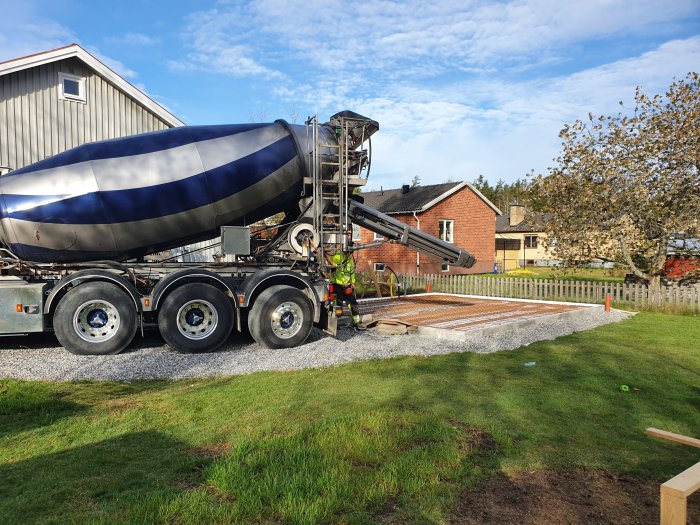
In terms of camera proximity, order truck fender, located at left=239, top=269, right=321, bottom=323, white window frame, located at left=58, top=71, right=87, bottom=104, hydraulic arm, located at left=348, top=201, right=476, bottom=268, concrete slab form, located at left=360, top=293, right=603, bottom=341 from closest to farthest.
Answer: truck fender, located at left=239, top=269, right=321, bottom=323 → concrete slab form, located at left=360, top=293, right=603, bottom=341 → hydraulic arm, located at left=348, top=201, right=476, bottom=268 → white window frame, located at left=58, top=71, right=87, bottom=104

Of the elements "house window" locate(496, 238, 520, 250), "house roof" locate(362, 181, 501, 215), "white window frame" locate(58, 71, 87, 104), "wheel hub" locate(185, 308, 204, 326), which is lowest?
"wheel hub" locate(185, 308, 204, 326)

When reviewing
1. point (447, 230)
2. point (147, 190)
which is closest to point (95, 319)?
point (147, 190)

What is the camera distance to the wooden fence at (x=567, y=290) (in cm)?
1559

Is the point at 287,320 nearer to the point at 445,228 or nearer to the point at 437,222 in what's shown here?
the point at 437,222

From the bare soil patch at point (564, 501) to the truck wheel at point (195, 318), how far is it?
613cm

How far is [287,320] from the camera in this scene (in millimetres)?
9625

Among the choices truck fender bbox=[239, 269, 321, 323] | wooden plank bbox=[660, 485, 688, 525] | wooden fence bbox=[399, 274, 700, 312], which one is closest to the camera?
wooden plank bbox=[660, 485, 688, 525]

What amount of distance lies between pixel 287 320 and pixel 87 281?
133 inches

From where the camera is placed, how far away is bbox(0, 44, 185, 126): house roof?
13.3 m

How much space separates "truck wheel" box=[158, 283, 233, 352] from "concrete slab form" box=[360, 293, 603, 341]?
3.37 m

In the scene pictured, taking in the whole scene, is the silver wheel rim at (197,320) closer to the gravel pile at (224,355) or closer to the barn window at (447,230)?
the gravel pile at (224,355)

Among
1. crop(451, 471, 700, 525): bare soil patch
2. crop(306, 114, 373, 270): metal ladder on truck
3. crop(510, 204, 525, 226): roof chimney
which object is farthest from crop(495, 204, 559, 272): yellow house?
crop(451, 471, 700, 525): bare soil patch

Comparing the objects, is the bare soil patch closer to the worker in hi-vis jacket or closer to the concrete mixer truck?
the concrete mixer truck

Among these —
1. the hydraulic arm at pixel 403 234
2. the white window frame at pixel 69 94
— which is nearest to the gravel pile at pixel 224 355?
the hydraulic arm at pixel 403 234
